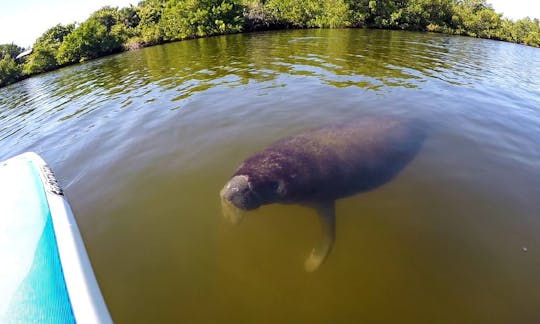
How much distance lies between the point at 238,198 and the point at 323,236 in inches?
55.5

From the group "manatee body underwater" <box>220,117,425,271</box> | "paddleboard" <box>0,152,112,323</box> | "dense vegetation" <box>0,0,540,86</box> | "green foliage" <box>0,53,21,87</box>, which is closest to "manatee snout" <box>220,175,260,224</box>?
"manatee body underwater" <box>220,117,425,271</box>

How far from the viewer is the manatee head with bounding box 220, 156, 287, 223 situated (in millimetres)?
4590

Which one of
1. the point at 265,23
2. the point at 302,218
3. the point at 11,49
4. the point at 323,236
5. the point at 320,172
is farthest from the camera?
the point at 11,49

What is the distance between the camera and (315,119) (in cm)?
800

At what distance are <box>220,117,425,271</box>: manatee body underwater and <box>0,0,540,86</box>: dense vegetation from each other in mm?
38031

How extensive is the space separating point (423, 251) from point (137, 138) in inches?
289

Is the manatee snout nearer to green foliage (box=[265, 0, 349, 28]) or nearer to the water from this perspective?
the water

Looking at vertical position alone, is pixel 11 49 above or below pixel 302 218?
above

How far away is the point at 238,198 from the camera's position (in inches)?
180

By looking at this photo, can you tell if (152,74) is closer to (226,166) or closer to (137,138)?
(137,138)

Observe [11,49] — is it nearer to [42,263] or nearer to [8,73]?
[8,73]

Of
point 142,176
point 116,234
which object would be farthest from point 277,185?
point 142,176

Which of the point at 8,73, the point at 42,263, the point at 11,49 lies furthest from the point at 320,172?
the point at 11,49

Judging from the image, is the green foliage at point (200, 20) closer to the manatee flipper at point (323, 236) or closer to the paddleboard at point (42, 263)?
the paddleboard at point (42, 263)
